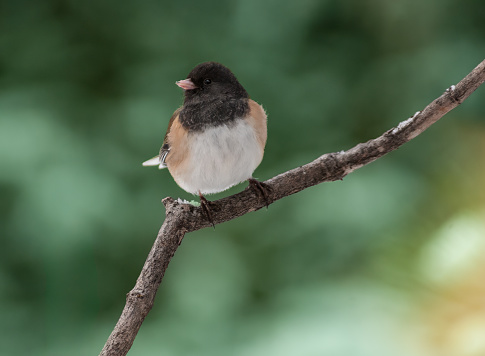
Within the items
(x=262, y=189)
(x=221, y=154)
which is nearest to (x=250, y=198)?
(x=262, y=189)

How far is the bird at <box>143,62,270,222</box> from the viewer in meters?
1.60

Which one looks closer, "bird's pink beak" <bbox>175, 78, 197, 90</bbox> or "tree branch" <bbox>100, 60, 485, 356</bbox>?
"tree branch" <bbox>100, 60, 485, 356</bbox>

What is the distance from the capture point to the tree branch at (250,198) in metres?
1.44

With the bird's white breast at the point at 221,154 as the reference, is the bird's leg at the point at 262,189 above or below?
below

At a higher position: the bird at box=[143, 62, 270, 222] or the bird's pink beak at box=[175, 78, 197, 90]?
the bird's pink beak at box=[175, 78, 197, 90]

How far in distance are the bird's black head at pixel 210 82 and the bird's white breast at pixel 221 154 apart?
0.33ft

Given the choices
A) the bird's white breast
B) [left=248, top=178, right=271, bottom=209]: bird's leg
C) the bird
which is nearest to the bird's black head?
the bird

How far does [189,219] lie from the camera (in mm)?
1655

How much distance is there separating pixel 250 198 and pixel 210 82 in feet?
1.11

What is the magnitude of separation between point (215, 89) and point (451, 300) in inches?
52.6

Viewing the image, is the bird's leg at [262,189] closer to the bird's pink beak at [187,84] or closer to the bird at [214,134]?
the bird at [214,134]

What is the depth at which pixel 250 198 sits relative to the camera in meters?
1.67

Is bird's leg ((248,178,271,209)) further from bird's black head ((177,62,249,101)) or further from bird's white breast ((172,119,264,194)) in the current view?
bird's black head ((177,62,249,101))

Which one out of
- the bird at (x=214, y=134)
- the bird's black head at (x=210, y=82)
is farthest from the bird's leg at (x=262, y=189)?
the bird's black head at (x=210, y=82)
